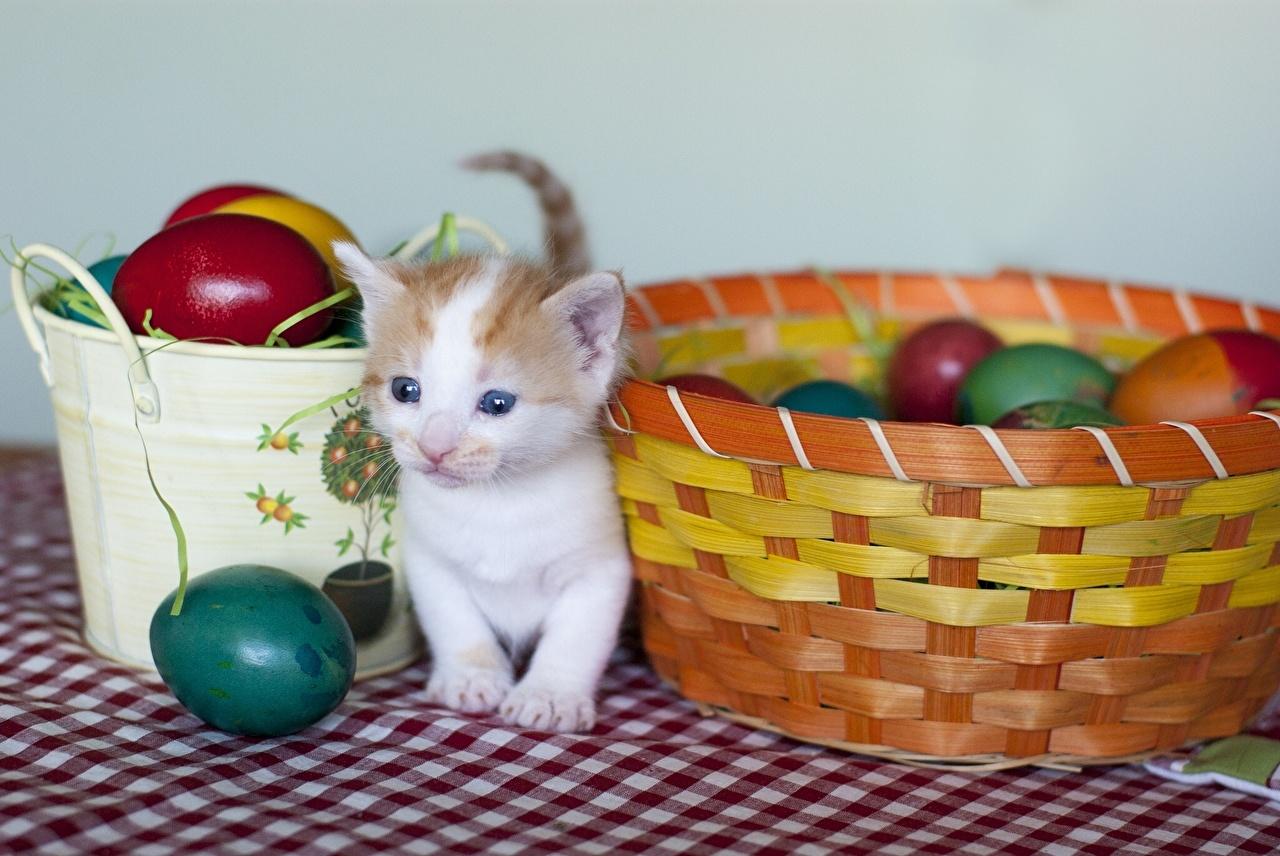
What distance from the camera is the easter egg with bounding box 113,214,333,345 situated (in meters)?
1.27

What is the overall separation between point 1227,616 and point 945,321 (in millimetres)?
673

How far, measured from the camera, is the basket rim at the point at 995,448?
107 cm

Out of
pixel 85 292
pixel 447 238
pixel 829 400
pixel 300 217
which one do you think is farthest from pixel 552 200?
pixel 85 292

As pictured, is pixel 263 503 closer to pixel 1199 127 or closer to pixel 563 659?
pixel 563 659

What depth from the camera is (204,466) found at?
4.35 feet

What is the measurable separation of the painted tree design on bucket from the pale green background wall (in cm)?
119

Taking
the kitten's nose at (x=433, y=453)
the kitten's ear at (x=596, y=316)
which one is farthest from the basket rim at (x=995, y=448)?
the kitten's nose at (x=433, y=453)

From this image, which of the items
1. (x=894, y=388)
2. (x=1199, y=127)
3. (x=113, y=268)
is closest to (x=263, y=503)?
(x=113, y=268)

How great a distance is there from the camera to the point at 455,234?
59.1 inches

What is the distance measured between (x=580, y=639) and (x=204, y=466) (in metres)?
0.43

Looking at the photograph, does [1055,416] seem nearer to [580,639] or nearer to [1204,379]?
[1204,379]

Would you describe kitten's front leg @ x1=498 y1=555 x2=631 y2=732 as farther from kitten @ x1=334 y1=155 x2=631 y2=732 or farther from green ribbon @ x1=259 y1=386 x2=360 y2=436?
green ribbon @ x1=259 y1=386 x2=360 y2=436

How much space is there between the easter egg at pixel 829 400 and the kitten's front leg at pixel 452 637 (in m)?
0.43

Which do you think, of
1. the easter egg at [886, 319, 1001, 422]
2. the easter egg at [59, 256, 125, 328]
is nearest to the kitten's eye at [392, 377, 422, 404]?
the easter egg at [59, 256, 125, 328]
